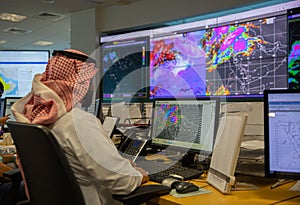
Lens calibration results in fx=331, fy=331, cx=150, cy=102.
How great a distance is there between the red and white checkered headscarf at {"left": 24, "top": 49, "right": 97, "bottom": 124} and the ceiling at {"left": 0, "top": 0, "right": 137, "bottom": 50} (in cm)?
349

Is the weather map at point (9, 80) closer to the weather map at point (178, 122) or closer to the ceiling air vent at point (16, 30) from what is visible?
the ceiling air vent at point (16, 30)

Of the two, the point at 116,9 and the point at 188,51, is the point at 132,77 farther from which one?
the point at 116,9

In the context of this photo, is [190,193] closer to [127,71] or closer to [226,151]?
[226,151]

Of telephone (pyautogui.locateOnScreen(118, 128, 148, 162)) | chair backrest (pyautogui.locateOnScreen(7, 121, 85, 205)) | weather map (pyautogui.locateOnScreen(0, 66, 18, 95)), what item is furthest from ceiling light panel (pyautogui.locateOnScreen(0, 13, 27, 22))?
chair backrest (pyautogui.locateOnScreen(7, 121, 85, 205))

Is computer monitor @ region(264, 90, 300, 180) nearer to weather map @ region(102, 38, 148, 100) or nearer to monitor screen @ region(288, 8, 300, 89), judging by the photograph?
monitor screen @ region(288, 8, 300, 89)

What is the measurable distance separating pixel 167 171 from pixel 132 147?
1.38 ft

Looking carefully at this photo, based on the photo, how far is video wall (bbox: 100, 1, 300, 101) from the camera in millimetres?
3037

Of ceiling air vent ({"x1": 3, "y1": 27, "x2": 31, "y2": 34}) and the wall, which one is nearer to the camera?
the wall

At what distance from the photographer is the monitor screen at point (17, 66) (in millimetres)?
5051

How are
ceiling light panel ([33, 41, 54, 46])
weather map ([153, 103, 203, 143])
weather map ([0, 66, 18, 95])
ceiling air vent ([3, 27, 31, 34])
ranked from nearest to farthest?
weather map ([153, 103, 203, 143])
weather map ([0, 66, 18, 95])
ceiling air vent ([3, 27, 31, 34])
ceiling light panel ([33, 41, 54, 46])

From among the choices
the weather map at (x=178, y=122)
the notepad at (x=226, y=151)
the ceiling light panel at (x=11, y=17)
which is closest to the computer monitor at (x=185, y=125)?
the weather map at (x=178, y=122)

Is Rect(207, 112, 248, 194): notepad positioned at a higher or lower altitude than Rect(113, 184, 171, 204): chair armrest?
higher

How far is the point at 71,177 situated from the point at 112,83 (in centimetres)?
259

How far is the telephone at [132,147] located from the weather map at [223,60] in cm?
112
